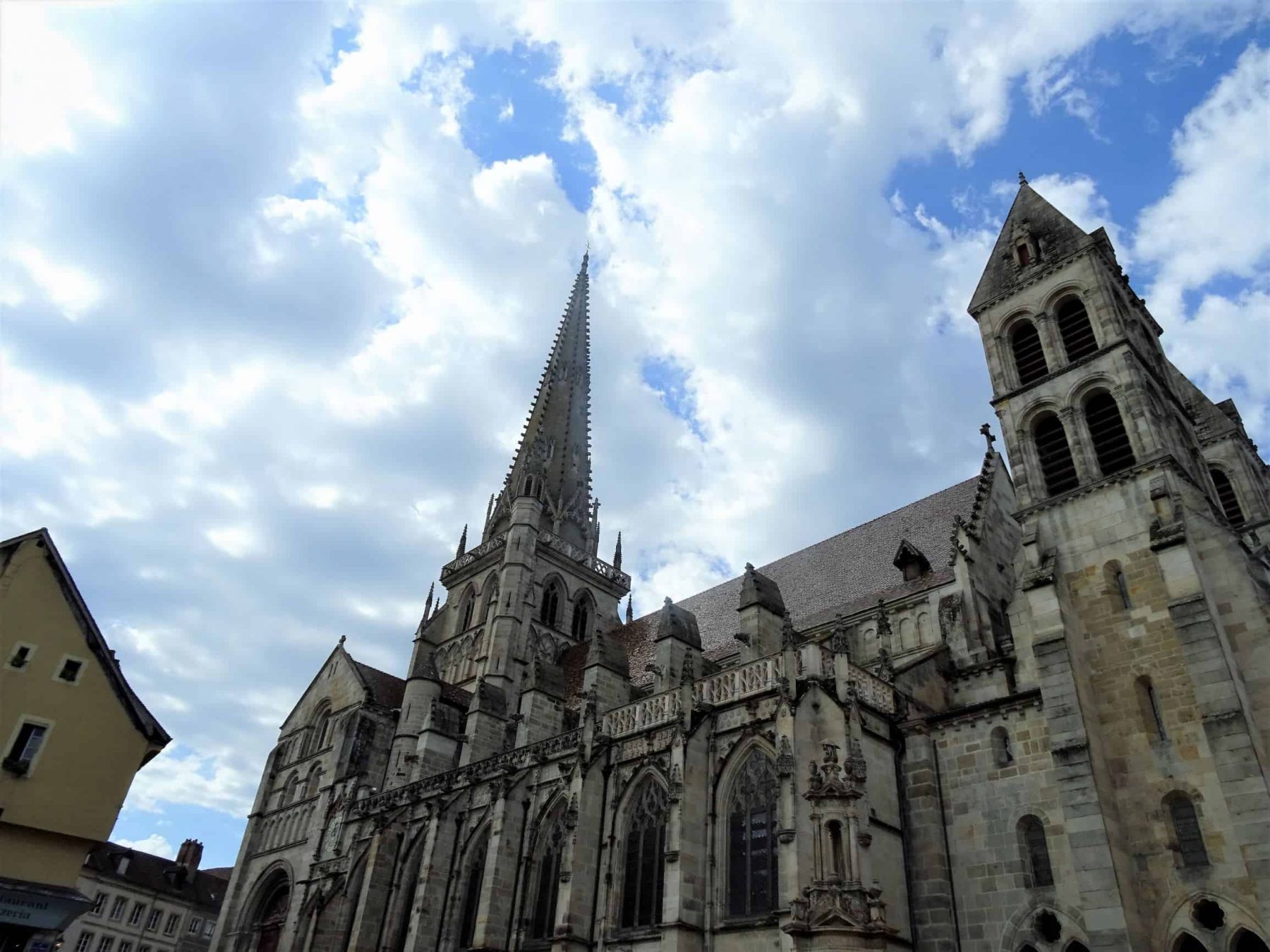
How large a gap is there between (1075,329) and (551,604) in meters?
25.8

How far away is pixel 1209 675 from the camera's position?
15.3 m

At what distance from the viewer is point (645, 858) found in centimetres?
1894

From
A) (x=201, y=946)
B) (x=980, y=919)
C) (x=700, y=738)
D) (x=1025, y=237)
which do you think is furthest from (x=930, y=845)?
(x=201, y=946)

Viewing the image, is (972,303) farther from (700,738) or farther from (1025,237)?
(700,738)

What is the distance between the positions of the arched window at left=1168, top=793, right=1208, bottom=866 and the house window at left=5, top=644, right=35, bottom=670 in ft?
68.1

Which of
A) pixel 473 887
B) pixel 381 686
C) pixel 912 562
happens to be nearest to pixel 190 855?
pixel 381 686

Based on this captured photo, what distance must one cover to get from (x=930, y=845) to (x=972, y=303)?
14.9 m

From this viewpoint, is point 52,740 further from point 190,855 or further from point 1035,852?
point 190,855

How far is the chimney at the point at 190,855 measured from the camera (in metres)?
50.3

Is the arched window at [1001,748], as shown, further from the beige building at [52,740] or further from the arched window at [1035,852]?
the beige building at [52,740]

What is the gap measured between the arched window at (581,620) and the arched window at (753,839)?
948 inches

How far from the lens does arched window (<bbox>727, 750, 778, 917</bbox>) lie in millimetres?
16609

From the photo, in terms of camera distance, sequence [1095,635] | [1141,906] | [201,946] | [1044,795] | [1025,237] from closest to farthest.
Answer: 1. [1141,906]
2. [1044,795]
3. [1095,635]
4. [1025,237]
5. [201,946]

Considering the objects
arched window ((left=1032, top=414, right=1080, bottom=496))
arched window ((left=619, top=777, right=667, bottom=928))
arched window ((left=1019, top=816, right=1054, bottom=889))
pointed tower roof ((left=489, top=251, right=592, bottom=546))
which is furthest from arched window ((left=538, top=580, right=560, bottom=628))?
arched window ((left=1019, top=816, right=1054, bottom=889))
